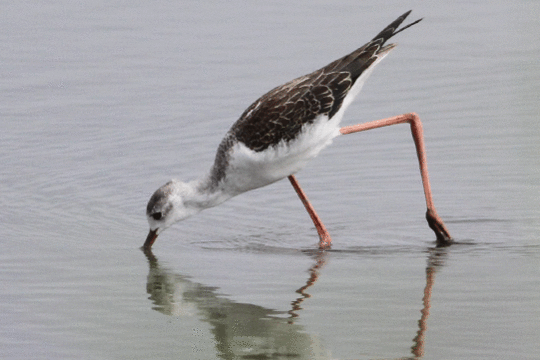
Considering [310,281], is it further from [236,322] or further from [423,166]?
[423,166]

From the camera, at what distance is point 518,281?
9.11m

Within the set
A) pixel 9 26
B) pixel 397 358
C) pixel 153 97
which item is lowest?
pixel 397 358

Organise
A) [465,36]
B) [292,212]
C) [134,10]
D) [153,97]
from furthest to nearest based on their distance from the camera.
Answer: [134,10] < [465,36] < [153,97] < [292,212]

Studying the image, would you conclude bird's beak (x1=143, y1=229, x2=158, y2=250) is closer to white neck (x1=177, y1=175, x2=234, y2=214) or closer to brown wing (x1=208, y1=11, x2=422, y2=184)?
white neck (x1=177, y1=175, x2=234, y2=214)

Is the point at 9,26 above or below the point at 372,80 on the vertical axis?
above

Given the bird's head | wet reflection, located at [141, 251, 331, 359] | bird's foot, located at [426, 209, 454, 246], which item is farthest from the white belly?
wet reflection, located at [141, 251, 331, 359]

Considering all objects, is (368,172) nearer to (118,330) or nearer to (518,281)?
(518,281)

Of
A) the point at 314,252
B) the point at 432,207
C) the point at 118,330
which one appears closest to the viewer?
the point at 118,330

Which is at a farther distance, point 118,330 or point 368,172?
point 368,172

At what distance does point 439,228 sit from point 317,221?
124cm

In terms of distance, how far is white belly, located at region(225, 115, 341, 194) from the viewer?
1090 centimetres

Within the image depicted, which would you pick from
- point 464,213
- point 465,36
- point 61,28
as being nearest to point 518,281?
point 464,213

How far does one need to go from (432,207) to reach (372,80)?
5.04 meters

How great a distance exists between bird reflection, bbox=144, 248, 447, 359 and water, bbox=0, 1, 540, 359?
0.08 ft
